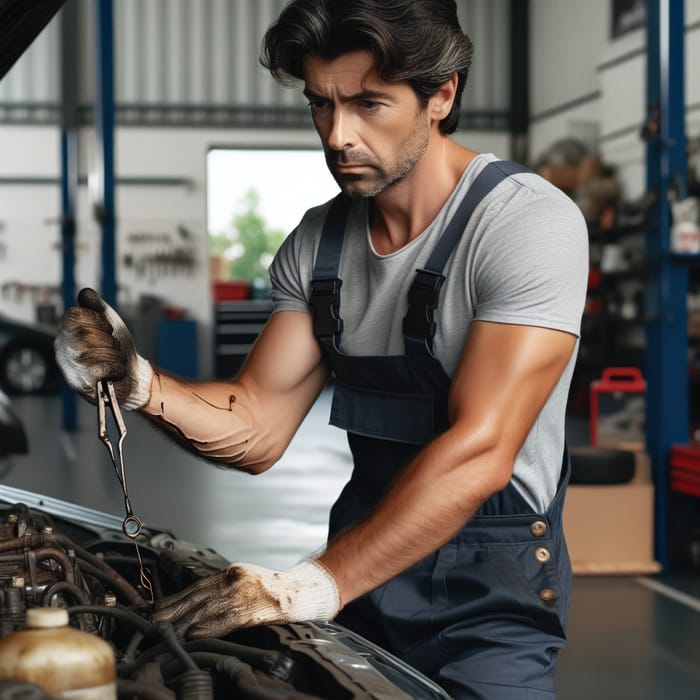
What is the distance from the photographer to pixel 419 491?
1.28 meters

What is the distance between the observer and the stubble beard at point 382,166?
1478mm

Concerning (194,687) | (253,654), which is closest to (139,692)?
(194,687)

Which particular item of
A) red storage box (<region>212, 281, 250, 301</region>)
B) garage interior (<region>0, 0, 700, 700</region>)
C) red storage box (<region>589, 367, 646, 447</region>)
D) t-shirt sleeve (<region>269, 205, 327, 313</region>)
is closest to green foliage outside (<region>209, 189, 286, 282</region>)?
garage interior (<region>0, 0, 700, 700</region>)

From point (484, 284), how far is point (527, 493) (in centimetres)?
30

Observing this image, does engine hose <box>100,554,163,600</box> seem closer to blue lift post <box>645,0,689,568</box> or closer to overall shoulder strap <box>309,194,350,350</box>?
overall shoulder strap <box>309,194,350,350</box>

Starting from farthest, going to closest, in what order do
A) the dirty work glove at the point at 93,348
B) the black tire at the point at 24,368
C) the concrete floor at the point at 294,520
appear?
the black tire at the point at 24,368, the concrete floor at the point at 294,520, the dirty work glove at the point at 93,348

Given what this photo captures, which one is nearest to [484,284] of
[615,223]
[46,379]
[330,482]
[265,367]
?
[265,367]

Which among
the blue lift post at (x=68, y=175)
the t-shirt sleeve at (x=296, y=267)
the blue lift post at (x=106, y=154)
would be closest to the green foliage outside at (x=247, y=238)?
the blue lift post at (x=68, y=175)

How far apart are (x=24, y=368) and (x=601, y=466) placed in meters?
7.70

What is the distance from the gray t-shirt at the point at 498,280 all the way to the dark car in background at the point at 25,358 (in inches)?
354

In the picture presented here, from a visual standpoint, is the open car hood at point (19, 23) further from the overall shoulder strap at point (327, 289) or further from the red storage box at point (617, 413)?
the red storage box at point (617, 413)

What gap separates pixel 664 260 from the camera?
4035 millimetres

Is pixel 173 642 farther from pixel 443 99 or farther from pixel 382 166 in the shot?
pixel 443 99

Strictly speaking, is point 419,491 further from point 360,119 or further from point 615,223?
point 615,223
